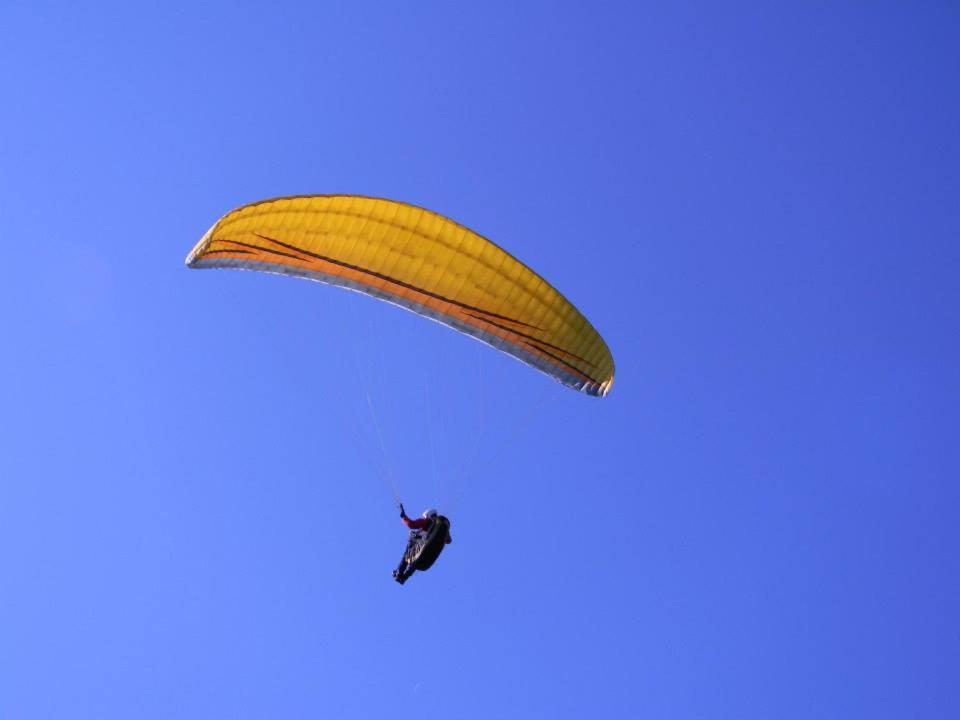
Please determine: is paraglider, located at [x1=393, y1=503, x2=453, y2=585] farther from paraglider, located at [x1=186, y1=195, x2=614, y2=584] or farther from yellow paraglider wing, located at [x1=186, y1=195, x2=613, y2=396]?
yellow paraglider wing, located at [x1=186, y1=195, x2=613, y2=396]

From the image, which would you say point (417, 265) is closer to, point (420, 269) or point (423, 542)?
point (420, 269)

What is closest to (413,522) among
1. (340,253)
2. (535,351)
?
(535,351)

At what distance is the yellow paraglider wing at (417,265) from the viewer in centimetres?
2459

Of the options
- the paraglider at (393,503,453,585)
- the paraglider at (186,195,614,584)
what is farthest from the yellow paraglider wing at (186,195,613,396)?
the paraglider at (393,503,453,585)

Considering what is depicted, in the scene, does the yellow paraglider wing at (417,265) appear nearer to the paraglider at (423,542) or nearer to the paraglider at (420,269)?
the paraglider at (420,269)

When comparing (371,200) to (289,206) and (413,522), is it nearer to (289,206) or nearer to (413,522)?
(289,206)

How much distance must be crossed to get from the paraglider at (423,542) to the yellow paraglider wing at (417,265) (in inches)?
181

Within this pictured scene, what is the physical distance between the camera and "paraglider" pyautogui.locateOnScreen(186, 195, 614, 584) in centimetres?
2462

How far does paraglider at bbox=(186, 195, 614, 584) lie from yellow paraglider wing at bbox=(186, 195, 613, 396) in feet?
0.08

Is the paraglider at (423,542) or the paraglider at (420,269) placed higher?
the paraglider at (420,269)

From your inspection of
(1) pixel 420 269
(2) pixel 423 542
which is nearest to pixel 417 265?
(1) pixel 420 269

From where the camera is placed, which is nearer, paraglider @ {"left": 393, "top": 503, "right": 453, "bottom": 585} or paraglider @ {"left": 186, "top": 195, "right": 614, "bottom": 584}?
paraglider @ {"left": 186, "top": 195, "right": 614, "bottom": 584}

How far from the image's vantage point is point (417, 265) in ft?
85.6

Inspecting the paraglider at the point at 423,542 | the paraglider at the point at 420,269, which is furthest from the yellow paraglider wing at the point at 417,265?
the paraglider at the point at 423,542
